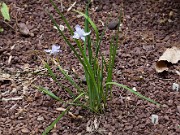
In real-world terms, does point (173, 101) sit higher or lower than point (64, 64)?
lower

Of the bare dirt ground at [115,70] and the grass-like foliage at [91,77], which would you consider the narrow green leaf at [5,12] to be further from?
the grass-like foliage at [91,77]

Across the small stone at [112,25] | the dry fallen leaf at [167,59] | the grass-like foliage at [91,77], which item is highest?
the small stone at [112,25]

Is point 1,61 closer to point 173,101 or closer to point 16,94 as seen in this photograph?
point 16,94

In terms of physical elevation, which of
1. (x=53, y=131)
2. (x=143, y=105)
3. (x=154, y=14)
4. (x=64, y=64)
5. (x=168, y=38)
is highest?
(x=154, y=14)

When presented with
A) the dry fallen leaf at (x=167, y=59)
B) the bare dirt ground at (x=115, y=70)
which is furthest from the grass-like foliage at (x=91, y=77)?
the dry fallen leaf at (x=167, y=59)

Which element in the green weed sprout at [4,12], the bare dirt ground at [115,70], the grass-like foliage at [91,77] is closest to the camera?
the grass-like foliage at [91,77]

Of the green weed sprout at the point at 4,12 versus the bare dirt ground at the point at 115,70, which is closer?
the bare dirt ground at the point at 115,70

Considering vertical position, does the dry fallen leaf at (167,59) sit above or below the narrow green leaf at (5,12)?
below

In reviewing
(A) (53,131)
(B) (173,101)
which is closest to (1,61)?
(A) (53,131)
